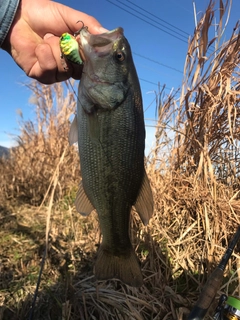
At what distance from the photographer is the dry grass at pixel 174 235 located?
2.86 m

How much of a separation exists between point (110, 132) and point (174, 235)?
2.04 metres

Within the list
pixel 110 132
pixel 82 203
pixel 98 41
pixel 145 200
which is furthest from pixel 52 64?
pixel 145 200

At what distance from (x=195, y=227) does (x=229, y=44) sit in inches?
72.1

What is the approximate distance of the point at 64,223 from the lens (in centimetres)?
476

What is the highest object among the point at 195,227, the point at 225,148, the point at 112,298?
the point at 225,148

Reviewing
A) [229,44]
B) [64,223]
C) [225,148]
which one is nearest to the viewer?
[229,44]

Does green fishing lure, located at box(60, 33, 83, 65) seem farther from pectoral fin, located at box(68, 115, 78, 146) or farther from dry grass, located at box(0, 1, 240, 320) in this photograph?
dry grass, located at box(0, 1, 240, 320)

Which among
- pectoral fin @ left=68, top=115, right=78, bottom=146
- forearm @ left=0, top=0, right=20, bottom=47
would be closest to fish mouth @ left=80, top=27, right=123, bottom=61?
pectoral fin @ left=68, top=115, right=78, bottom=146

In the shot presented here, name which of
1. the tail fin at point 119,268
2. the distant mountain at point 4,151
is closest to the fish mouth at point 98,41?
the tail fin at point 119,268

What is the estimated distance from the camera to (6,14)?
211 cm

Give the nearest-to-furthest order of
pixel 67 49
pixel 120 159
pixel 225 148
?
pixel 67 49
pixel 120 159
pixel 225 148

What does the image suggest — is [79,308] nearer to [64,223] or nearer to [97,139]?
[97,139]

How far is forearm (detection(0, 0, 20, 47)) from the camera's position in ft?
6.86

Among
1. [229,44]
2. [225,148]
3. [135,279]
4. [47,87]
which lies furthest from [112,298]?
[47,87]
